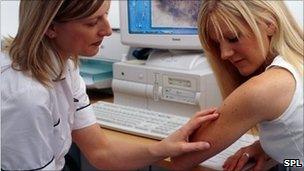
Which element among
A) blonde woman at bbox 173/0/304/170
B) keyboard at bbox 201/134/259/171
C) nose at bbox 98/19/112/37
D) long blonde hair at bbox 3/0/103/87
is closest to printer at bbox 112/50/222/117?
keyboard at bbox 201/134/259/171

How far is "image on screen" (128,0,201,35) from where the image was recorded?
1.66 metres

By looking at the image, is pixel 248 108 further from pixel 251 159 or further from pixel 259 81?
pixel 251 159

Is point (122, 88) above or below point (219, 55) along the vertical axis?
below

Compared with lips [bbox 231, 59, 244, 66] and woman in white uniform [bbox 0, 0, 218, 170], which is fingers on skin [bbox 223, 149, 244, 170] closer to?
woman in white uniform [bbox 0, 0, 218, 170]

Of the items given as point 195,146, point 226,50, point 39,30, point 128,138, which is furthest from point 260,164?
point 39,30

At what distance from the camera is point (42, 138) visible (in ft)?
3.02

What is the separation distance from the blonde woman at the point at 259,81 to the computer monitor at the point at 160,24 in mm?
478

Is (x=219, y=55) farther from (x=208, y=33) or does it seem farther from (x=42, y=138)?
(x=42, y=138)

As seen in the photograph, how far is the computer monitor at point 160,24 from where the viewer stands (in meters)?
1.67

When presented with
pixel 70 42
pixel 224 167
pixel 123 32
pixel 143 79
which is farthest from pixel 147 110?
pixel 70 42

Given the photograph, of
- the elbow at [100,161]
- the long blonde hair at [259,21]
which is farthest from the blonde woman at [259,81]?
the elbow at [100,161]

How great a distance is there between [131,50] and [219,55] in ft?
2.60

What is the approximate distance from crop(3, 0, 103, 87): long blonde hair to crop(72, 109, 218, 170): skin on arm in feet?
1.26

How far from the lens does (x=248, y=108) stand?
1.04 metres
